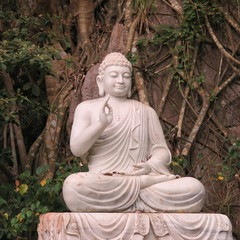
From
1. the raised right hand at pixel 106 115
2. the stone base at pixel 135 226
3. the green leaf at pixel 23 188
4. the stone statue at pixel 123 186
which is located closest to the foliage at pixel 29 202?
the green leaf at pixel 23 188

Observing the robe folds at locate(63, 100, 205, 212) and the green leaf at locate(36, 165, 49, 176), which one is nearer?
the robe folds at locate(63, 100, 205, 212)

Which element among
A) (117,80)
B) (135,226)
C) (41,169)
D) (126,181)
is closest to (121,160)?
(126,181)

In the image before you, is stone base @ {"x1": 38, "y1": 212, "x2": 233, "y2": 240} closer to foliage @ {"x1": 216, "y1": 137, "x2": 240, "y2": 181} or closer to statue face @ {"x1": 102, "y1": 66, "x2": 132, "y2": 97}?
statue face @ {"x1": 102, "y1": 66, "x2": 132, "y2": 97}

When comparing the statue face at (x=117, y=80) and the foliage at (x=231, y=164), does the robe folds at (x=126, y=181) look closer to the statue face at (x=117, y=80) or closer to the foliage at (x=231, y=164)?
the statue face at (x=117, y=80)

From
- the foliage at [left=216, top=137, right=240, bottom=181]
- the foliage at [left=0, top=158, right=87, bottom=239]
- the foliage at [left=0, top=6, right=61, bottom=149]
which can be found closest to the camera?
the foliage at [left=0, top=158, right=87, bottom=239]

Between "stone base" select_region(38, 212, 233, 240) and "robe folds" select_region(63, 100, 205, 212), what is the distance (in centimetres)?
19

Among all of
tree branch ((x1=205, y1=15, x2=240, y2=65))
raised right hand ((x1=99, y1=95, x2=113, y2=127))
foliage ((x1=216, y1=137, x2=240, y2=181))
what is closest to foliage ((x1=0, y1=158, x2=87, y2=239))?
raised right hand ((x1=99, y1=95, x2=113, y2=127))

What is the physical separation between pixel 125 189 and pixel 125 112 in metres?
0.98

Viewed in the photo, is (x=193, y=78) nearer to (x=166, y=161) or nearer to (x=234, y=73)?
(x=234, y=73)

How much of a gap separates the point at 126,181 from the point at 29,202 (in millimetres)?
1608

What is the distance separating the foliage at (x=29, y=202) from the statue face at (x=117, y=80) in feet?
3.67

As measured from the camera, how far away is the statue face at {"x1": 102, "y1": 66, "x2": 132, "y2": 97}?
659 cm

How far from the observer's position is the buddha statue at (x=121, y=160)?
5812mm

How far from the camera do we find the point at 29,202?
7.14m
